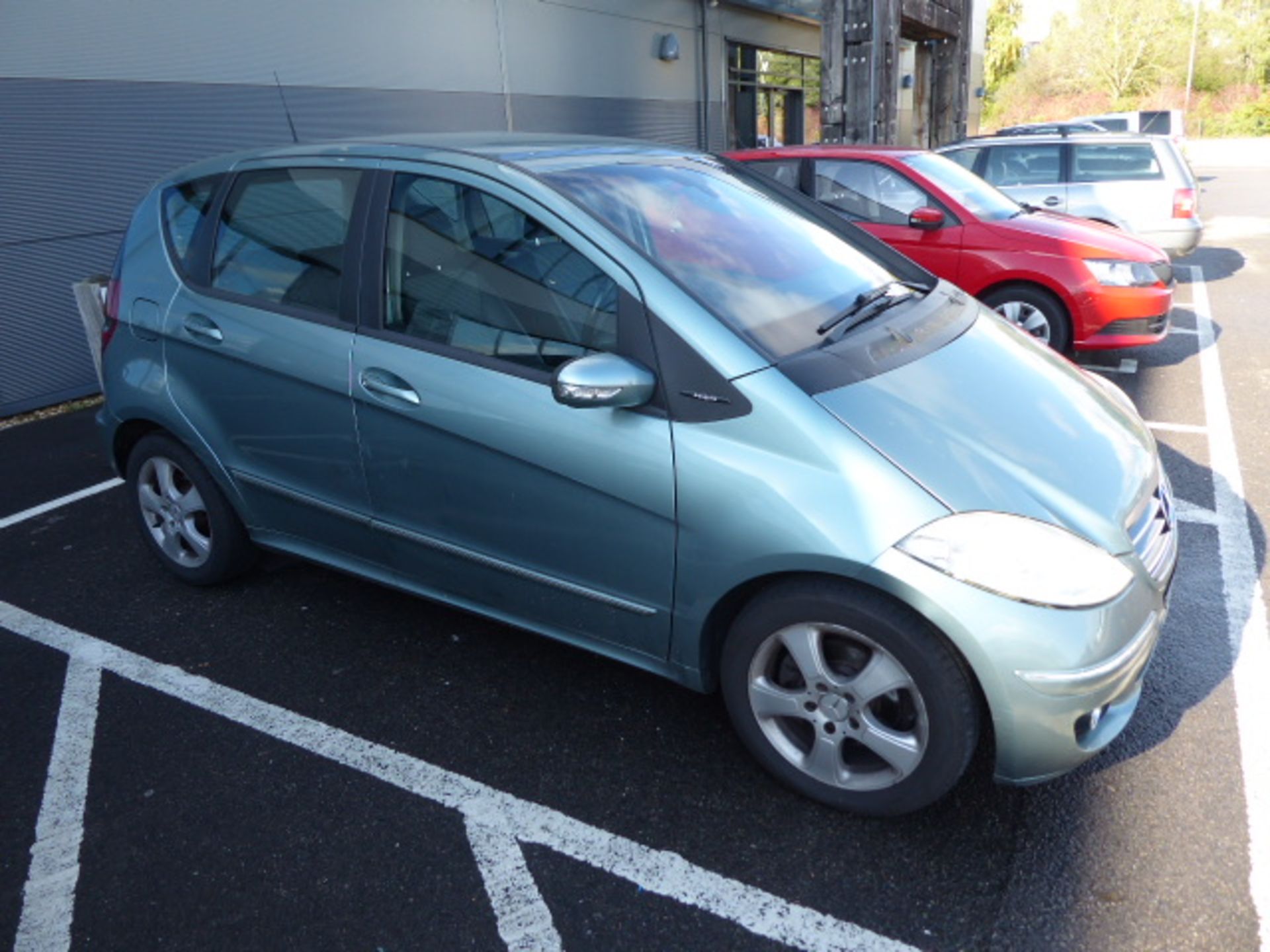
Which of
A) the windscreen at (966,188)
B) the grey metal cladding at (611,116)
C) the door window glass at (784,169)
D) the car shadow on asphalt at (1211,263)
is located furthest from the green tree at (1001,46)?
the door window glass at (784,169)

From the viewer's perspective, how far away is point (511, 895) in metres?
2.29

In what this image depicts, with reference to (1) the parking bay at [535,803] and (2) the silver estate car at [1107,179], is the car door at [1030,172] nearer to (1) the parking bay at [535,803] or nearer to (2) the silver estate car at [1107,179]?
(2) the silver estate car at [1107,179]

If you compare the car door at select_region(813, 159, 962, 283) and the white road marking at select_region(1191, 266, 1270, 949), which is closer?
the white road marking at select_region(1191, 266, 1270, 949)

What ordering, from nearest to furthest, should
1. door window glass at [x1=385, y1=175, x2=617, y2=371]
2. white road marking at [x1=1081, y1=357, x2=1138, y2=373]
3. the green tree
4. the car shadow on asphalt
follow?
door window glass at [x1=385, y1=175, x2=617, y2=371] < white road marking at [x1=1081, y1=357, x2=1138, y2=373] < the car shadow on asphalt < the green tree

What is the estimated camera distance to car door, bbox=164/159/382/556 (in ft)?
10.1

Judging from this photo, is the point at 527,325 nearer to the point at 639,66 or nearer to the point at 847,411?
the point at 847,411

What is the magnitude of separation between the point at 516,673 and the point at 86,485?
335cm

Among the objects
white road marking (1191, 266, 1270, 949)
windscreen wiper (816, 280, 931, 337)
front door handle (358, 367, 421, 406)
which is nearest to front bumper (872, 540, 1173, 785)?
white road marking (1191, 266, 1270, 949)

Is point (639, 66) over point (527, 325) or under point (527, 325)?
over

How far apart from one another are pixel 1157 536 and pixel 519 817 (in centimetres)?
185

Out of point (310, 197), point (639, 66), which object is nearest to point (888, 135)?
point (639, 66)

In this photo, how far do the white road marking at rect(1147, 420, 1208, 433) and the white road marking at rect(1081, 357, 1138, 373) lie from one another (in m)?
1.34

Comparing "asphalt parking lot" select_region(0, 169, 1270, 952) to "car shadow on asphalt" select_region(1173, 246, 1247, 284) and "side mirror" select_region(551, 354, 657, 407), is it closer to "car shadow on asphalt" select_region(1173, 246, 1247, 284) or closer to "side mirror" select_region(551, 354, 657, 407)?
"side mirror" select_region(551, 354, 657, 407)

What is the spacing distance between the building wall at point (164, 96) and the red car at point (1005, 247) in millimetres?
4510
